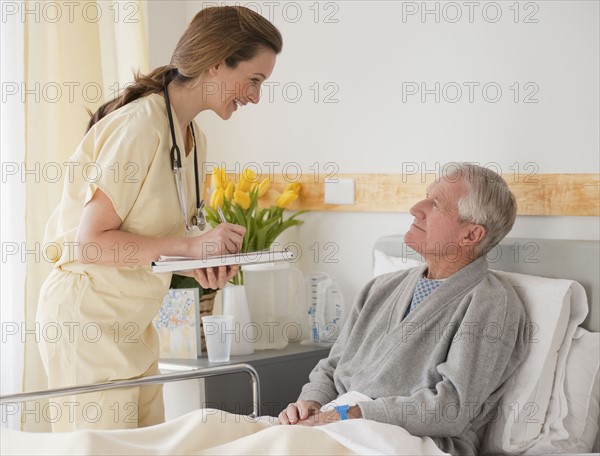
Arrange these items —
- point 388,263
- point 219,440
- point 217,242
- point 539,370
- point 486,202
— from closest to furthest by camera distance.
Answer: point 219,440, point 217,242, point 539,370, point 486,202, point 388,263

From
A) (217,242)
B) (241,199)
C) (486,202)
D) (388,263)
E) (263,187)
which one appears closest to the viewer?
(217,242)

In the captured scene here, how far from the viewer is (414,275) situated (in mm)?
2371

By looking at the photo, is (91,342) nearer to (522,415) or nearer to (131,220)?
(131,220)

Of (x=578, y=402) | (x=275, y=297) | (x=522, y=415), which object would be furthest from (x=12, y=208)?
(x=578, y=402)

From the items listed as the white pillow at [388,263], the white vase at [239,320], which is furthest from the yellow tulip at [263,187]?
the white pillow at [388,263]

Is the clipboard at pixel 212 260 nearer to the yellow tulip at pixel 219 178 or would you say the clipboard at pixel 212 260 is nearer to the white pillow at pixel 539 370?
the white pillow at pixel 539 370

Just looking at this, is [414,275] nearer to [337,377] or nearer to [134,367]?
[337,377]

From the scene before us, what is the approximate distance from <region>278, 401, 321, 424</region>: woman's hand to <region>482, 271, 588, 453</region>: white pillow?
437 mm

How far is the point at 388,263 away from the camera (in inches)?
104

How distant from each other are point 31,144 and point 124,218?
90cm

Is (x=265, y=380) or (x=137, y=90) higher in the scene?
(x=137, y=90)

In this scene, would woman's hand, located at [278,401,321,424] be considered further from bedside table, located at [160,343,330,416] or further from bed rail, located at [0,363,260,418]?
bedside table, located at [160,343,330,416]

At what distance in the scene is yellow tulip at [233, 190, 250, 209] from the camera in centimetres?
299

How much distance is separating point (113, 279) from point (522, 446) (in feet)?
3.48
